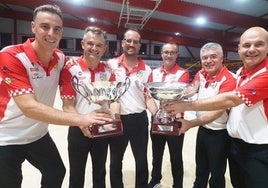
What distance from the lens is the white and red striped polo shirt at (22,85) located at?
1.35 m

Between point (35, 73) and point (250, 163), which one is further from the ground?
point (35, 73)

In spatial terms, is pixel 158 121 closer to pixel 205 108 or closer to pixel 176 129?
pixel 176 129

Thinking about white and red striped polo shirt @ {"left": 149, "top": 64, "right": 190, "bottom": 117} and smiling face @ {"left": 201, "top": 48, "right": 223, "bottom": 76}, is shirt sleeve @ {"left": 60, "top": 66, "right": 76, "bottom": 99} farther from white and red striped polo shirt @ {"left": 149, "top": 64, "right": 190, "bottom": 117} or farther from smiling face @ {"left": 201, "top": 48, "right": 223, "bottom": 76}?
smiling face @ {"left": 201, "top": 48, "right": 223, "bottom": 76}

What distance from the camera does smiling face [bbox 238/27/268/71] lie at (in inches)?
57.2

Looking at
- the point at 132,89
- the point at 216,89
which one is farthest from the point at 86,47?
the point at 216,89

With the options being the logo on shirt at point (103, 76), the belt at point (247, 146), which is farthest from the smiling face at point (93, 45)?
the belt at point (247, 146)

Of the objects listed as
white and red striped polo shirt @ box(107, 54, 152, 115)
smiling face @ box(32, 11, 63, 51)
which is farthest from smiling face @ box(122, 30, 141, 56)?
smiling face @ box(32, 11, 63, 51)

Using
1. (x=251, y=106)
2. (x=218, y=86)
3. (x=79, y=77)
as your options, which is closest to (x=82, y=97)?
(x=79, y=77)

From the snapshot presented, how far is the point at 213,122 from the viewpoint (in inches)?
76.5

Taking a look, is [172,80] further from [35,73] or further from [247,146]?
[35,73]

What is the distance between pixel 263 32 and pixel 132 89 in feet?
3.73

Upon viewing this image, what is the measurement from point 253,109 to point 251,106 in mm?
23

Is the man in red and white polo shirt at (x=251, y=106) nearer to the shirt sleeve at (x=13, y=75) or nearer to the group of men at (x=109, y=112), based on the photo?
the group of men at (x=109, y=112)

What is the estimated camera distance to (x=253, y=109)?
1.48m
